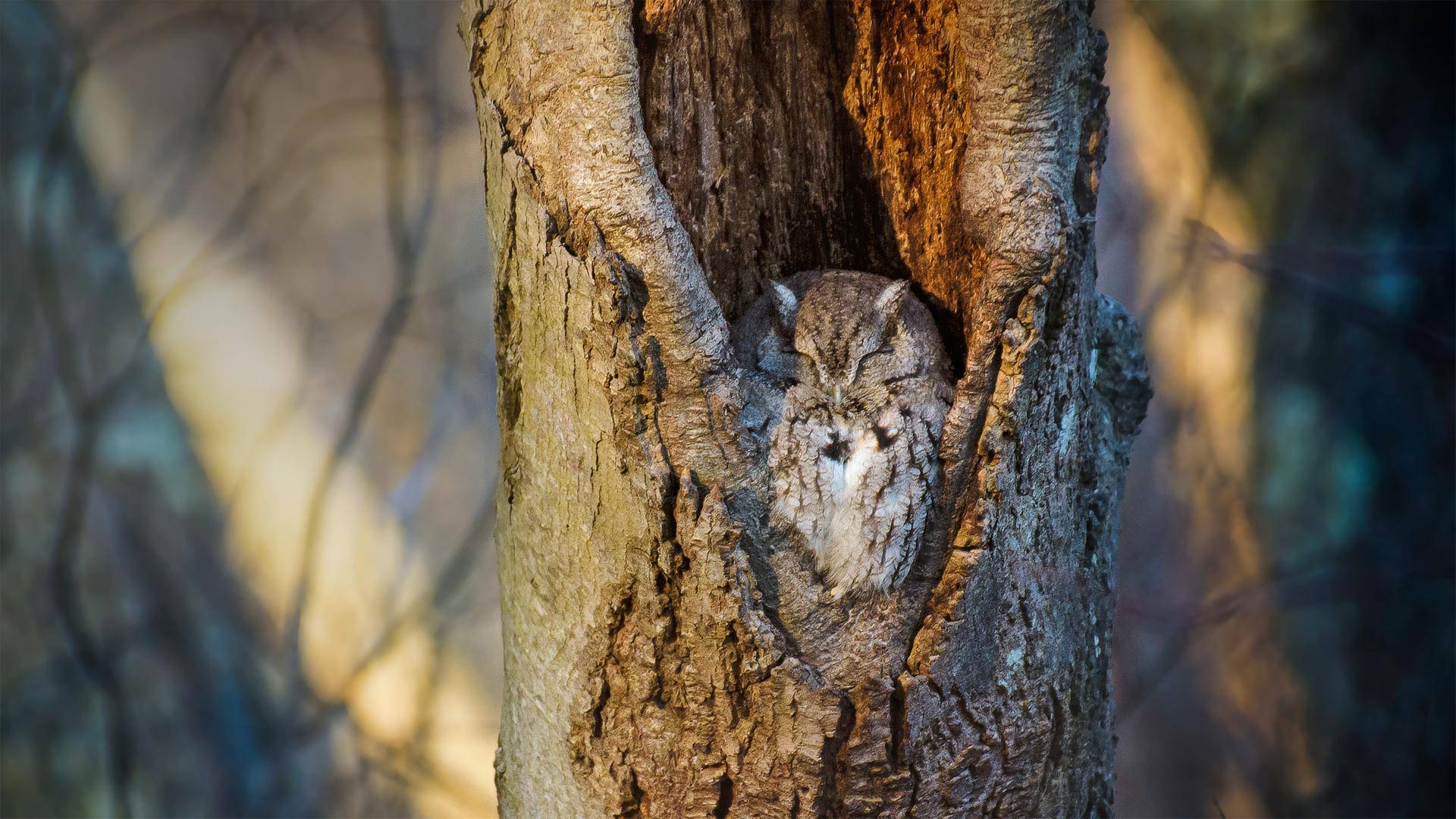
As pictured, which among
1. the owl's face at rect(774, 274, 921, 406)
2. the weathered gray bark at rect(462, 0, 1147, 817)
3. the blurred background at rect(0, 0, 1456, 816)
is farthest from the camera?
the blurred background at rect(0, 0, 1456, 816)

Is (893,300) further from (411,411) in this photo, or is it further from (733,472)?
(411,411)

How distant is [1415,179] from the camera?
1.95 m

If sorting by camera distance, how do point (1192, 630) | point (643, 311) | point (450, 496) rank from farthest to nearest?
point (1192, 630), point (450, 496), point (643, 311)

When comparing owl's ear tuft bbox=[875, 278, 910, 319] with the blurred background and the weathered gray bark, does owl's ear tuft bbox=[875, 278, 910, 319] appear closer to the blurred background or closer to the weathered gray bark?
the weathered gray bark

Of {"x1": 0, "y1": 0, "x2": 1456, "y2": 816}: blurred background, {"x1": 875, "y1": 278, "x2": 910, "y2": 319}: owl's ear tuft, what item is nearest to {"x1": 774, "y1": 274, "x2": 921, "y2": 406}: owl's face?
{"x1": 875, "y1": 278, "x2": 910, "y2": 319}: owl's ear tuft

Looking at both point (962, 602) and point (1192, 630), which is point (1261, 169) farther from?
point (962, 602)

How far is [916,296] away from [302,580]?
146 centimetres

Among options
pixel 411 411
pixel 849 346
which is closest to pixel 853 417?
pixel 849 346

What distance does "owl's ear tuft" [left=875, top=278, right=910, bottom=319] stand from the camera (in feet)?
3.42

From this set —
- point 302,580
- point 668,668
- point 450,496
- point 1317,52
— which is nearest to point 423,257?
point 450,496

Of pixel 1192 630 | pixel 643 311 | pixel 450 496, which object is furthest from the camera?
pixel 1192 630

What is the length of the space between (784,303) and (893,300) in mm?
125

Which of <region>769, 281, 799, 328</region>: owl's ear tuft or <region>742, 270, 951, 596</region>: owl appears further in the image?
<region>769, 281, 799, 328</region>: owl's ear tuft

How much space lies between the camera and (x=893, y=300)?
104 cm
